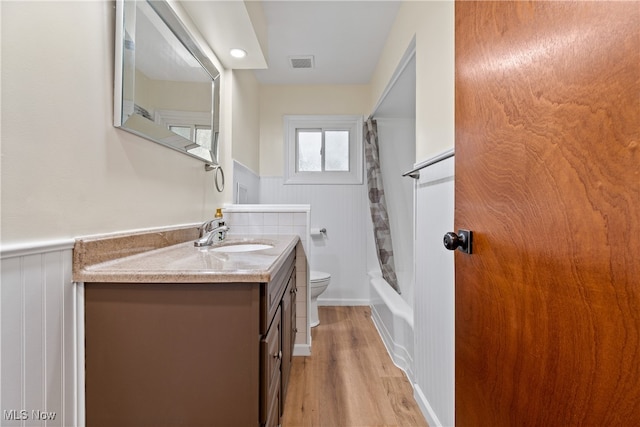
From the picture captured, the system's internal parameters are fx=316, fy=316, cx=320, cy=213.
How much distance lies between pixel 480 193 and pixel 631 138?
35 cm

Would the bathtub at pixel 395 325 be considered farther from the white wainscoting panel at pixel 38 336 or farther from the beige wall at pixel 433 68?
the white wainscoting panel at pixel 38 336

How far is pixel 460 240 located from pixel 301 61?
2.61m

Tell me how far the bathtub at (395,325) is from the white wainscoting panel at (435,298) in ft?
0.72

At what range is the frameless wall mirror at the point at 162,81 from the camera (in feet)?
3.51

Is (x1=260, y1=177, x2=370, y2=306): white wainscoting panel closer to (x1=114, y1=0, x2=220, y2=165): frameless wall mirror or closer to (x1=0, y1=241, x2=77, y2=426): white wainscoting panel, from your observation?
(x1=114, y1=0, x2=220, y2=165): frameless wall mirror

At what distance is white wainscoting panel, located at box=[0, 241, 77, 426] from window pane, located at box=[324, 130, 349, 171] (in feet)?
9.37

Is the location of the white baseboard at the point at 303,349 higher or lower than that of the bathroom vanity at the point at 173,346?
lower

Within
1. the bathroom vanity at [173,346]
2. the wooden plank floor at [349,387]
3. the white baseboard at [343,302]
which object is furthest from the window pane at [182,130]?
the white baseboard at [343,302]

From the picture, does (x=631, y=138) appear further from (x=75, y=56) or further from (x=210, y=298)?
(x=75, y=56)

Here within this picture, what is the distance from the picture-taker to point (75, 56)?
0.88 m

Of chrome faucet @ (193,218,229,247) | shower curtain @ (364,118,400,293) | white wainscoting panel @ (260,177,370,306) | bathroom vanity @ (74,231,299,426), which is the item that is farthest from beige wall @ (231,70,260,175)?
bathroom vanity @ (74,231,299,426)

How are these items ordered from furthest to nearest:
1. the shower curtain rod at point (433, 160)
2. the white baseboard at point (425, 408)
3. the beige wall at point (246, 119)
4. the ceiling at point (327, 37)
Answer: the beige wall at point (246, 119), the ceiling at point (327, 37), the white baseboard at point (425, 408), the shower curtain rod at point (433, 160)

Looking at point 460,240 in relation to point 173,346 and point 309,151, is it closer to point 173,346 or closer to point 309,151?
point 173,346

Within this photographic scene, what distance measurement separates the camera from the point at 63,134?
2.72 ft
